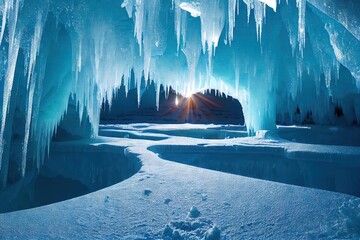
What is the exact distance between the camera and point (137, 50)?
9.57 meters

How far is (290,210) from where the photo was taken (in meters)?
2.37

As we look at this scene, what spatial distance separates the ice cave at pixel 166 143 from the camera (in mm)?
2164

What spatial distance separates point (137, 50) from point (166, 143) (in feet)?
14.7

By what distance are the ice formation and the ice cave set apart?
0.11 feet

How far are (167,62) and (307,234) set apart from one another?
1001 cm

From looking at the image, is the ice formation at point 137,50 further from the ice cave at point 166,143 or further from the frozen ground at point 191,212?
the frozen ground at point 191,212

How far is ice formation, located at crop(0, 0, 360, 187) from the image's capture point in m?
3.93

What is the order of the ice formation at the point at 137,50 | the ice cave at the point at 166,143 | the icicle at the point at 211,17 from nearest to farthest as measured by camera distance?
the ice cave at the point at 166,143 → the ice formation at the point at 137,50 → the icicle at the point at 211,17

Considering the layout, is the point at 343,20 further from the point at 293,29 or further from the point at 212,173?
the point at 293,29

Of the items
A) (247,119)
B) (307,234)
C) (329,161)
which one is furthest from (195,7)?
(247,119)

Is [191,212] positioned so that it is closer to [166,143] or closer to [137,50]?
[166,143]

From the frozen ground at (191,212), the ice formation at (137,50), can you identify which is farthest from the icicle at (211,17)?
the frozen ground at (191,212)

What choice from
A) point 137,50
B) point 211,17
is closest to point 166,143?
point 211,17

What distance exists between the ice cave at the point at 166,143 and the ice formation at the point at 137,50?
3 centimetres
